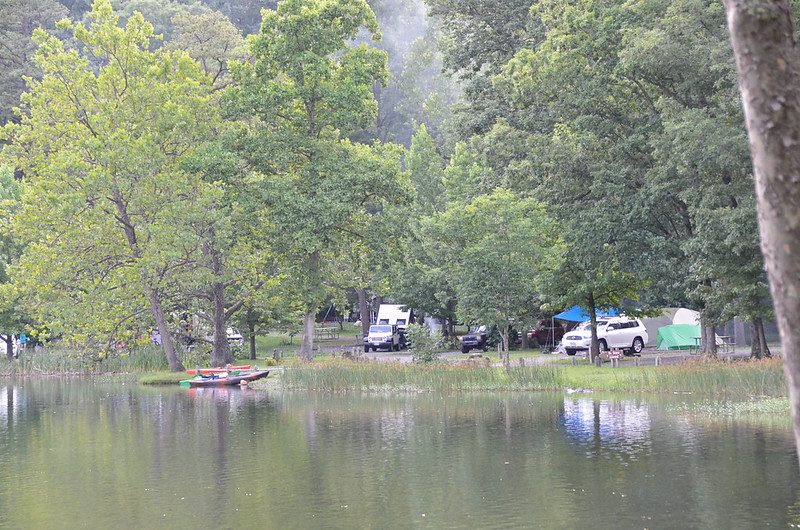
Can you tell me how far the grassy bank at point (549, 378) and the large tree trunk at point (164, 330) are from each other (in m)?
10.5

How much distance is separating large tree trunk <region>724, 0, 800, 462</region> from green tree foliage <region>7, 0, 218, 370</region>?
137 ft

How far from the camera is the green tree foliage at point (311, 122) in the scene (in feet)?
147

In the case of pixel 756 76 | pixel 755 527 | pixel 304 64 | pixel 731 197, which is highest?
pixel 304 64

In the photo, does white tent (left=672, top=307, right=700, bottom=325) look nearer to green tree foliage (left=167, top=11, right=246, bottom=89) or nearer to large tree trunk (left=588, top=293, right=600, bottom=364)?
large tree trunk (left=588, top=293, right=600, bottom=364)

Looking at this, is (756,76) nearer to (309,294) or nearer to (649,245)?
(649,245)

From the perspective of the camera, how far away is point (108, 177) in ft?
148

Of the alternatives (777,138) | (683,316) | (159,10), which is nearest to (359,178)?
(683,316)

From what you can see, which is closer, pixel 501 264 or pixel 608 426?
pixel 608 426

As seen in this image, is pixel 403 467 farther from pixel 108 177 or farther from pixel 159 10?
pixel 159 10

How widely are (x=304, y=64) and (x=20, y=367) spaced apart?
22.9 m

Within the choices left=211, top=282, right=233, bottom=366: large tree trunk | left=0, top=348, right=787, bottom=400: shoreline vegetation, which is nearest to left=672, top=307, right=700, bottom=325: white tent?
left=0, top=348, right=787, bottom=400: shoreline vegetation

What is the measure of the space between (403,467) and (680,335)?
3281 centimetres

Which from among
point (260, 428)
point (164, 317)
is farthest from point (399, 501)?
point (164, 317)

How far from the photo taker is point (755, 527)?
48.5ft
